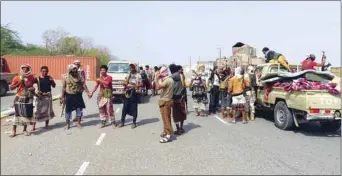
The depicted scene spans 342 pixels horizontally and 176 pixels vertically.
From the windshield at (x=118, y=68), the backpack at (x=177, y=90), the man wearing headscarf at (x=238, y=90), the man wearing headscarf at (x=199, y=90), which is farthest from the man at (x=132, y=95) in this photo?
the windshield at (x=118, y=68)

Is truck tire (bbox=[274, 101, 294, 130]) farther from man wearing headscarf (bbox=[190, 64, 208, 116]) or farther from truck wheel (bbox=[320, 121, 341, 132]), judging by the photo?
man wearing headscarf (bbox=[190, 64, 208, 116])

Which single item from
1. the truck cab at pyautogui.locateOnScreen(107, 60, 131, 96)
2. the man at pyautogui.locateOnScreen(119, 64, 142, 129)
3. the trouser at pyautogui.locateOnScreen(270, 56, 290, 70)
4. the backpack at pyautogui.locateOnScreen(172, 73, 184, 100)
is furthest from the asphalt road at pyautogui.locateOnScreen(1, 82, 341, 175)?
the truck cab at pyautogui.locateOnScreen(107, 60, 131, 96)

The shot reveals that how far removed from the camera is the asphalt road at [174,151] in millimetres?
5547

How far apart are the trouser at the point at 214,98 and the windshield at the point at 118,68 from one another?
233 inches

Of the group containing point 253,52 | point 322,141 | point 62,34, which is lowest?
point 322,141

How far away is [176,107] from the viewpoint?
8375 mm

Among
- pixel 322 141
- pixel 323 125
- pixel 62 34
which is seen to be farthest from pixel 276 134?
pixel 62 34

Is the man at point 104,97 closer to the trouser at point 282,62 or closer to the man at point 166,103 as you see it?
the man at point 166,103

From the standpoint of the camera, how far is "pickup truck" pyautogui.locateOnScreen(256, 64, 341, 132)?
803 centimetres

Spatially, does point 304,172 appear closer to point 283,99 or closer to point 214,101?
point 283,99

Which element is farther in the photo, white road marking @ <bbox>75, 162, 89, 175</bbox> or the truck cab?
the truck cab

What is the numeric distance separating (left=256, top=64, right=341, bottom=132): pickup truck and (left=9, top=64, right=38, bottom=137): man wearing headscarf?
6.51 meters

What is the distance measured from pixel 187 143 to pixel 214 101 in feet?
15.4

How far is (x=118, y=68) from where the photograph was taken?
16.6m
